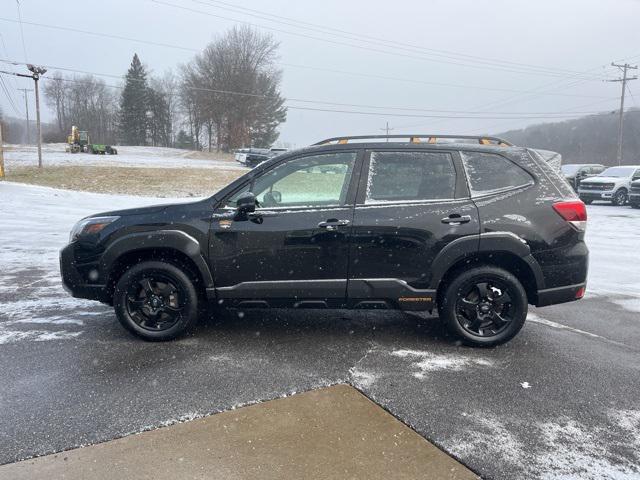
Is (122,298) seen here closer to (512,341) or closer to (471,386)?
(471,386)

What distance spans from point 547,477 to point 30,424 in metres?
3.04

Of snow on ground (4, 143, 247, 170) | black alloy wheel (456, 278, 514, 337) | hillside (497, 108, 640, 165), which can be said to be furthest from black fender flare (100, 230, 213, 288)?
hillside (497, 108, 640, 165)

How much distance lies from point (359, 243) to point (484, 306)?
1278 millimetres

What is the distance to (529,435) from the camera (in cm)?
299

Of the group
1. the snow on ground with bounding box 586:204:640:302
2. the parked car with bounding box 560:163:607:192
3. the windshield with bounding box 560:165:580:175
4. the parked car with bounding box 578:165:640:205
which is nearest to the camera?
the snow on ground with bounding box 586:204:640:302

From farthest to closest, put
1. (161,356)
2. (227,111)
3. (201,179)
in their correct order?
(227,111)
(201,179)
(161,356)

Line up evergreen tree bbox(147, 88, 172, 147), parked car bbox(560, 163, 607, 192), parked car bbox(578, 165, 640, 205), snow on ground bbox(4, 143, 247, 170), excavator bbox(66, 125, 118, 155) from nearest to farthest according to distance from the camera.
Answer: parked car bbox(578, 165, 640, 205) < parked car bbox(560, 163, 607, 192) < snow on ground bbox(4, 143, 247, 170) < excavator bbox(66, 125, 118, 155) < evergreen tree bbox(147, 88, 172, 147)

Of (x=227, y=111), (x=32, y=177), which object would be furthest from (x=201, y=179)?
(x=227, y=111)

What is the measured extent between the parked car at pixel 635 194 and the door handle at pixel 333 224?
19.8m

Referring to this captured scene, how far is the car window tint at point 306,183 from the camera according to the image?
14.3ft

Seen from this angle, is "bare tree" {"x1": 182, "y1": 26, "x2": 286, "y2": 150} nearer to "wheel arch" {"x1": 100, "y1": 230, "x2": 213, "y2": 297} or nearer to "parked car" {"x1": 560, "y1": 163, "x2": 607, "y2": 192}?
"parked car" {"x1": 560, "y1": 163, "x2": 607, "y2": 192}

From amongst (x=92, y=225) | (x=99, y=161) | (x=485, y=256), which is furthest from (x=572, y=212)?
(x=99, y=161)

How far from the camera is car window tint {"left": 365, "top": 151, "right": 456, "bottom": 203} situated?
433 cm

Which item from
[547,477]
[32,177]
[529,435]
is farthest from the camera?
[32,177]
